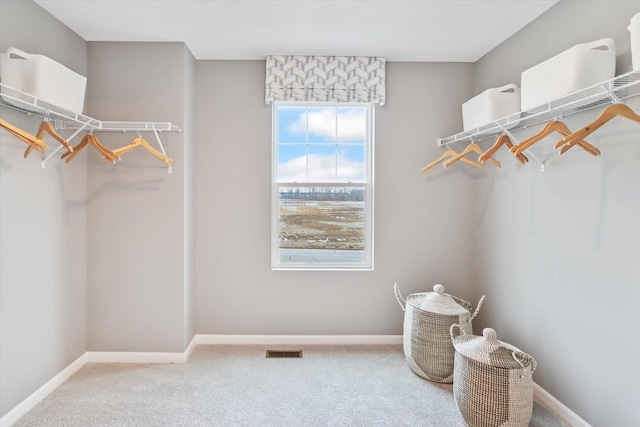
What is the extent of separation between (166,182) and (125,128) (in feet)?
1.53

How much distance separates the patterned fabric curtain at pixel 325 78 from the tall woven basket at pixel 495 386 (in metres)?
2.05

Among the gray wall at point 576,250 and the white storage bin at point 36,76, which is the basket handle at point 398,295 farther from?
the white storage bin at point 36,76

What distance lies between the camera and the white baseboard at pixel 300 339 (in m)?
2.82

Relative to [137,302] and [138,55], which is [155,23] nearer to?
[138,55]

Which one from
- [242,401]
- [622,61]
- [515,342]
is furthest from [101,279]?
[622,61]

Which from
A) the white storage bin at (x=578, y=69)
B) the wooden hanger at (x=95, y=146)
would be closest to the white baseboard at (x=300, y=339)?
the wooden hanger at (x=95, y=146)

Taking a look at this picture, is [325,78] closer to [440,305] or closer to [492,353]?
[440,305]

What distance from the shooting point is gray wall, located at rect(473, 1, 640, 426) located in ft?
5.14

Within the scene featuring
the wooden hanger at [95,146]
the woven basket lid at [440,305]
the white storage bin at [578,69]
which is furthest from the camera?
the woven basket lid at [440,305]

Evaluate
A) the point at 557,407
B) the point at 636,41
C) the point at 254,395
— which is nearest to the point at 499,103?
the point at 636,41

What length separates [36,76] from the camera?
1.77 meters

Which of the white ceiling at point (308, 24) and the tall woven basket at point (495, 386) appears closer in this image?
the tall woven basket at point (495, 386)

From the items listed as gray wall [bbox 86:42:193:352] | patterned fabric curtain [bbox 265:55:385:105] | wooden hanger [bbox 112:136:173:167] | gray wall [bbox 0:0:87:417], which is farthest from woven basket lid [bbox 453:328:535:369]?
Answer: gray wall [bbox 0:0:87:417]

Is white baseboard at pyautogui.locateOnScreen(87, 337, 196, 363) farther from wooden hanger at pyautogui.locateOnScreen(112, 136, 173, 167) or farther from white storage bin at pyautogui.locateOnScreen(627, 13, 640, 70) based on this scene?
white storage bin at pyautogui.locateOnScreen(627, 13, 640, 70)
